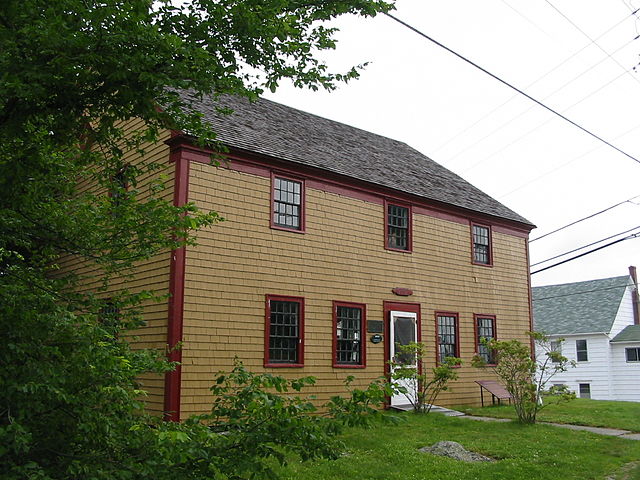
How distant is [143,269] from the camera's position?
12.3 m

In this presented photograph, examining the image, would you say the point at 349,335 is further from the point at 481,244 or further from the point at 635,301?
the point at 635,301

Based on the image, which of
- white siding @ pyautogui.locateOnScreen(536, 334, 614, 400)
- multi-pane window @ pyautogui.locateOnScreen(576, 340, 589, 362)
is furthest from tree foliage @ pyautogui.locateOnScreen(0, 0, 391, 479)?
multi-pane window @ pyautogui.locateOnScreen(576, 340, 589, 362)

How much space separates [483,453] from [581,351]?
2624 centimetres

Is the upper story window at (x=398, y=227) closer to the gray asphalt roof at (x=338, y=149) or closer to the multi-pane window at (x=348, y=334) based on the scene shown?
the gray asphalt roof at (x=338, y=149)

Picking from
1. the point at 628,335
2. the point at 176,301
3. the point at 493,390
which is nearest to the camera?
the point at 176,301

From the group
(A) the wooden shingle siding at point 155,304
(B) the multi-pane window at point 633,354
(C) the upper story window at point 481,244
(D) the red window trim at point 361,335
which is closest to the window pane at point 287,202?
(D) the red window trim at point 361,335

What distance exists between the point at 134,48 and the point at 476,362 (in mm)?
12158

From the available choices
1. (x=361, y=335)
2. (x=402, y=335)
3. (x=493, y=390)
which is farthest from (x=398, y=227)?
(x=493, y=390)

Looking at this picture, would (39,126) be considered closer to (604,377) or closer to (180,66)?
(180,66)

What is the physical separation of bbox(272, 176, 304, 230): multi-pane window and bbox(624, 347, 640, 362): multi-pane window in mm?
24833

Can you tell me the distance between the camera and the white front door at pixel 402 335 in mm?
14875

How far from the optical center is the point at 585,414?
14.9 m

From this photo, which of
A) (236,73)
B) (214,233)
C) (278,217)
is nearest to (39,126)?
(236,73)

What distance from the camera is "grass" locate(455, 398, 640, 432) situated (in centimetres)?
1312
